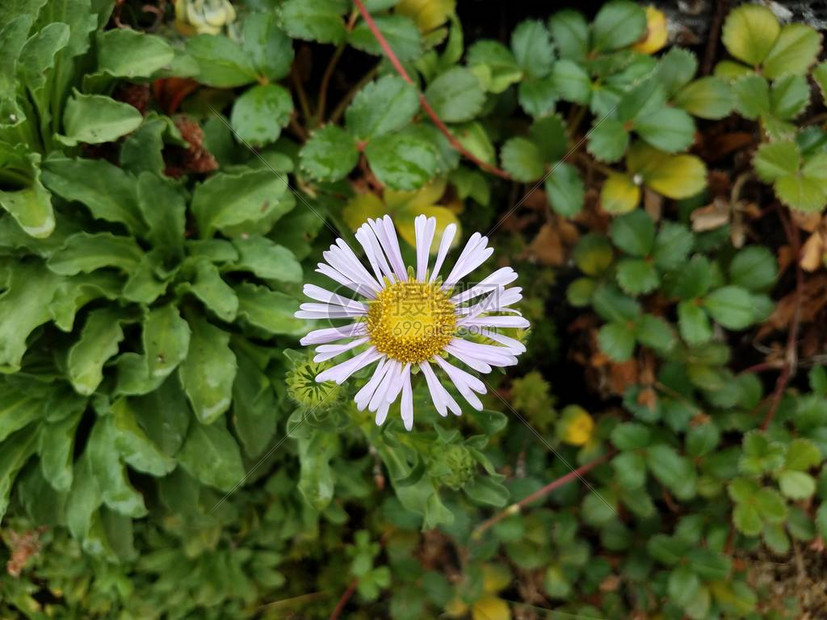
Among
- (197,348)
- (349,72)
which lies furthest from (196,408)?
(349,72)

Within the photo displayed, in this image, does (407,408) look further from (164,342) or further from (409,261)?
(164,342)

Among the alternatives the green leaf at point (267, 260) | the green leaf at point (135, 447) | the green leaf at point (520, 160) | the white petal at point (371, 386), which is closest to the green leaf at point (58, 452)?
the green leaf at point (135, 447)

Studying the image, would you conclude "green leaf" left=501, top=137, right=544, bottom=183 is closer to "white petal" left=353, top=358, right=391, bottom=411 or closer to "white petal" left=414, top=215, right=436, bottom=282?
"white petal" left=414, top=215, right=436, bottom=282

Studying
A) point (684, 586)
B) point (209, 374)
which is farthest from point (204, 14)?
point (684, 586)

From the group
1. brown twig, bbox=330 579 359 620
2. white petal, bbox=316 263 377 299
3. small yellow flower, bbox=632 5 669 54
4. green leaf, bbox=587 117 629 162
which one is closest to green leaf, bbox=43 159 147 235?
white petal, bbox=316 263 377 299

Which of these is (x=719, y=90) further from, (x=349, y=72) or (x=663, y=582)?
(x=663, y=582)

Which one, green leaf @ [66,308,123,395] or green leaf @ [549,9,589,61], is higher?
green leaf @ [549,9,589,61]

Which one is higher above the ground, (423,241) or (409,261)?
(423,241)
